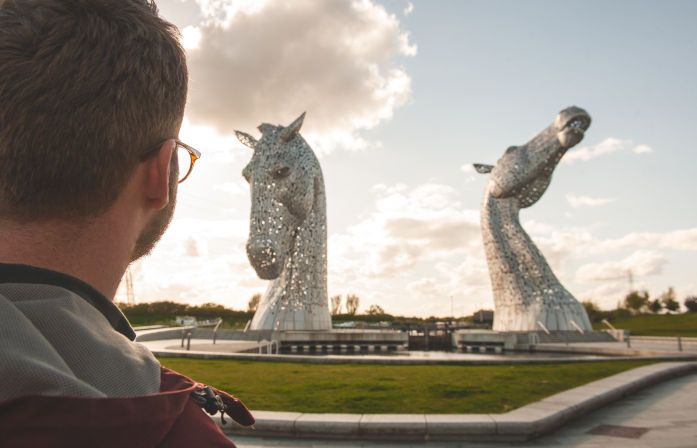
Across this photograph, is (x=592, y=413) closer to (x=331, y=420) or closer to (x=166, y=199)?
(x=331, y=420)

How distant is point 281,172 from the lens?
13.1 m

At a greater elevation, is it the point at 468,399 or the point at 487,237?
the point at 487,237

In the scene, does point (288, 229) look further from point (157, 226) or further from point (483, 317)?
point (483, 317)

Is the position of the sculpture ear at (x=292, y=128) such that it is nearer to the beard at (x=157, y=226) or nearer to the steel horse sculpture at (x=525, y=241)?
the steel horse sculpture at (x=525, y=241)

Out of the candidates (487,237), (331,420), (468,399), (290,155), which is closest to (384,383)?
(468,399)

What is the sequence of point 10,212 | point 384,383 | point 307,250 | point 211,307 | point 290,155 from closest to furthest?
point 10,212 < point 384,383 < point 290,155 < point 307,250 < point 211,307

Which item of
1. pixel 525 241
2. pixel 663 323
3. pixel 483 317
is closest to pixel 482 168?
pixel 525 241

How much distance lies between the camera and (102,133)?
0.71 meters

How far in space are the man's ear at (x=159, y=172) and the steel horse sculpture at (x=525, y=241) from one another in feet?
56.9

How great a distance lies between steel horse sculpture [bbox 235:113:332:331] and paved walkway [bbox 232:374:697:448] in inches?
338

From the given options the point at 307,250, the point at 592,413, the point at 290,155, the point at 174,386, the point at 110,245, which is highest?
the point at 290,155

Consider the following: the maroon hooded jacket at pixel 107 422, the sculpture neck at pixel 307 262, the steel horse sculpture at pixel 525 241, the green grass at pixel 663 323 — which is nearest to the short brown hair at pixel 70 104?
the maroon hooded jacket at pixel 107 422

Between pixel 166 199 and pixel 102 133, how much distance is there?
0.17m

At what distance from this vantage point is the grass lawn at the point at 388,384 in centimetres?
526
